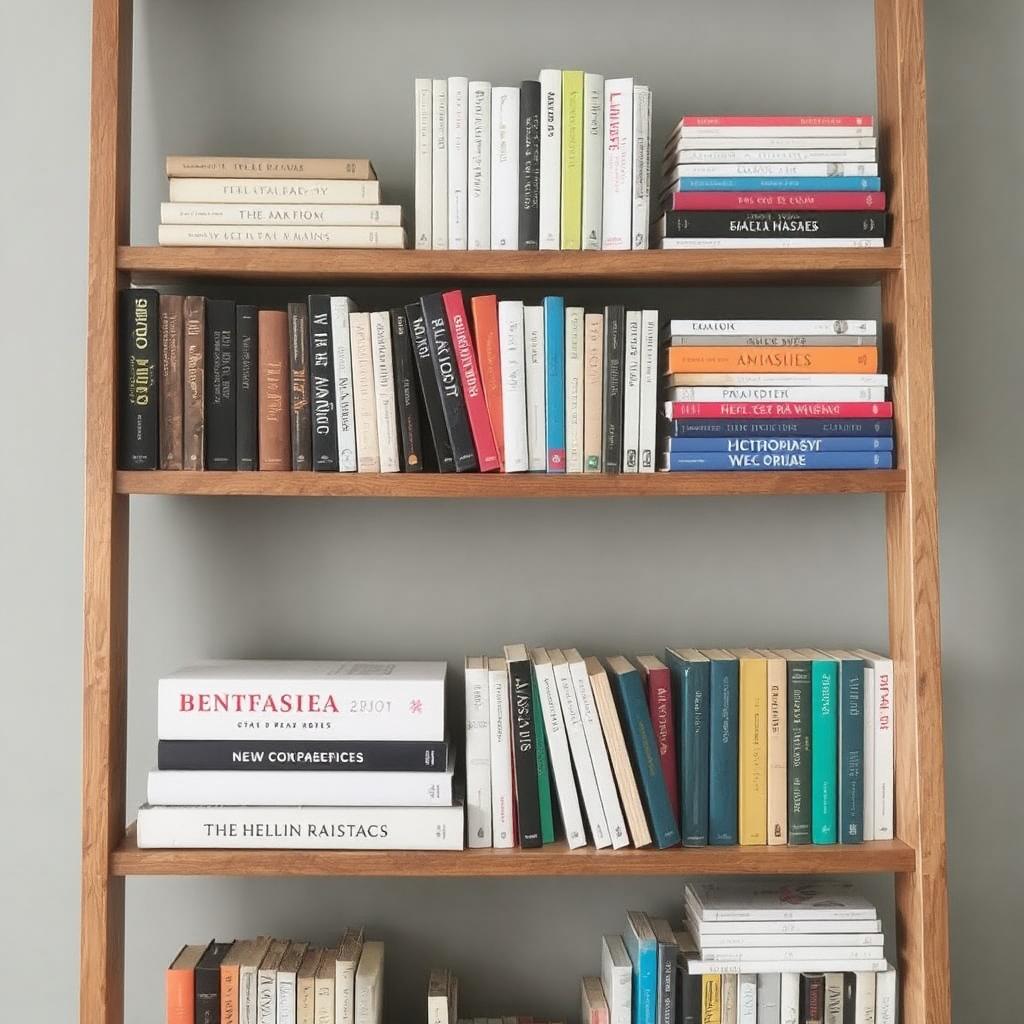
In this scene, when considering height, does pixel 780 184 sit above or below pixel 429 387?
above

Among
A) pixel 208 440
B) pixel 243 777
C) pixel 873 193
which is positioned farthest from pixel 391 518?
pixel 873 193

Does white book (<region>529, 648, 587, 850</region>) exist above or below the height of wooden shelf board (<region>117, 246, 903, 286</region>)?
below

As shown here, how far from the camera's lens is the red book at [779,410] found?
147 centimetres

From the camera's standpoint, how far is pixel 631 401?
1479mm

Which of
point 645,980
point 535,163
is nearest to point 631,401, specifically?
point 535,163

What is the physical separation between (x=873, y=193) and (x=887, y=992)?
3.56ft

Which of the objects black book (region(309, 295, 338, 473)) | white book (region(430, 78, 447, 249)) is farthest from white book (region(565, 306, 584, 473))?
black book (region(309, 295, 338, 473))

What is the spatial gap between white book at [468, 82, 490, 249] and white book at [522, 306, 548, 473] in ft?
0.42

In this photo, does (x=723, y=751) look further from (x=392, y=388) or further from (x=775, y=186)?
(x=775, y=186)

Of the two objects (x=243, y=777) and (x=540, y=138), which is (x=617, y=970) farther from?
(x=540, y=138)

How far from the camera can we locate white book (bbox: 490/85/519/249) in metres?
1.47

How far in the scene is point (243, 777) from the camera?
1.44 metres

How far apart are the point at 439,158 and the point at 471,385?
313 mm

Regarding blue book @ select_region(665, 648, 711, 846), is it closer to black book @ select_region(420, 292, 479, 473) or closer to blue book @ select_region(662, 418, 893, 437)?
blue book @ select_region(662, 418, 893, 437)
